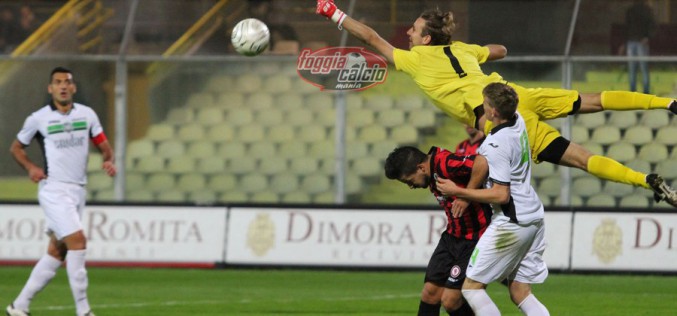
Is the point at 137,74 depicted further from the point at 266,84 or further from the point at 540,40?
the point at 540,40

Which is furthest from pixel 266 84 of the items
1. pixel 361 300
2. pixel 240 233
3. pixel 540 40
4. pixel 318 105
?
pixel 361 300

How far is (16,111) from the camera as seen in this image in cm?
1886

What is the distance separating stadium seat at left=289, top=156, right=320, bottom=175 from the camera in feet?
59.6

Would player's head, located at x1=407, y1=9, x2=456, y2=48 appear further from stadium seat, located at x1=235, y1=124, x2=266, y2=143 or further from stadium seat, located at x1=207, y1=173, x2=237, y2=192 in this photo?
stadium seat, located at x1=207, y1=173, x2=237, y2=192

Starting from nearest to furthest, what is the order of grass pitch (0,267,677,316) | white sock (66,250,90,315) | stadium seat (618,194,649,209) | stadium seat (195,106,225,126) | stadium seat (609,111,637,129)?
white sock (66,250,90,315) → grass pitch (0,267,677,316) → stadium seat (618,194,649,209) → stadium seat (609,111,637,129) → stadium seat (195,106,225,126)

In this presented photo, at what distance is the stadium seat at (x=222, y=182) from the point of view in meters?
18.5

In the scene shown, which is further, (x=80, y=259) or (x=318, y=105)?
(x=318, y=105)

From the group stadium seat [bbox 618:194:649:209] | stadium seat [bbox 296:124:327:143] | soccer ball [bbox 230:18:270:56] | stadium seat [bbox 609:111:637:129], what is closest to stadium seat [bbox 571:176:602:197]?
stadium seat [bbox 618:194:649:209]

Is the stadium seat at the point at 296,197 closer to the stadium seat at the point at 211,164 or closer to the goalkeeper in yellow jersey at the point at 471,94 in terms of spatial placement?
the stadium seat at the point at 211,164

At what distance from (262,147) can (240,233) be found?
1.92 meters

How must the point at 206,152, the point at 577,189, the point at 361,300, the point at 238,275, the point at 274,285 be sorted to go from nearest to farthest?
the point at 361,300, the point at 274,285, the point at 238,275, the point at 577,189, the point at 206,152

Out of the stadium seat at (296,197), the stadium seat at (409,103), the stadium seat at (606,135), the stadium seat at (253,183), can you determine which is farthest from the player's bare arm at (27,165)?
the stadium seat at (606,135)

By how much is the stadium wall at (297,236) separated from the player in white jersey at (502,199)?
278 inches

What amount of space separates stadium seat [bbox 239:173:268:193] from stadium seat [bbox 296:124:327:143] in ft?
2.37
